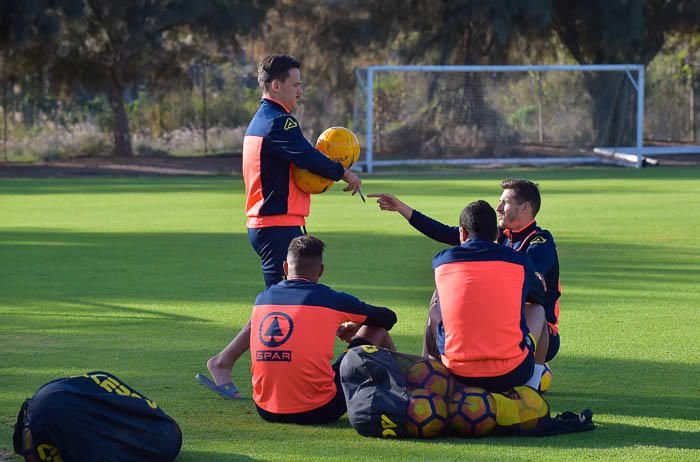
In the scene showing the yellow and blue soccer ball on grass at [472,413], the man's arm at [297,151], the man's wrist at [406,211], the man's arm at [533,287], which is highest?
the man's arm at [297,151]

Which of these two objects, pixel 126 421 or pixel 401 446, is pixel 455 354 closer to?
pixel 401 446

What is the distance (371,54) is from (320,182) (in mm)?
34483

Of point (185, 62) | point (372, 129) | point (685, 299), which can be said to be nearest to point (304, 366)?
point (685, 299)

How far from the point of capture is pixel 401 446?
225 inches

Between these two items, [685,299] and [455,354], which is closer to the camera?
[455,354]

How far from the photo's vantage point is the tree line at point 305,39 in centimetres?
3666

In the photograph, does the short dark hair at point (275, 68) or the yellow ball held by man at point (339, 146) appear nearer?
the short dark hair at point (275, 68)

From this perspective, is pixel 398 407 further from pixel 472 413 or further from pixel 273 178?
pixel 273 178

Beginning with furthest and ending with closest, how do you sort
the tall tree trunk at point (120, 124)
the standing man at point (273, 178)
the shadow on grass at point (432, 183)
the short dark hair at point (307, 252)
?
the tall tree trunk at point (120, 124) → the shadow on grass at point (432, 183) → the standing man at point (273, 178) → the short dark hair at point (307, 252)

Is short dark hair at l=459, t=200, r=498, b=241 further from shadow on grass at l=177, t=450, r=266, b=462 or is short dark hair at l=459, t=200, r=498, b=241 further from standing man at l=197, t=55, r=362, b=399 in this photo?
shadow on grass at l=177, t=450, r=266, b=462

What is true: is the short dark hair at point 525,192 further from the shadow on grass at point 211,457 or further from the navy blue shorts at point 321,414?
the shadow on grass at point 211,457

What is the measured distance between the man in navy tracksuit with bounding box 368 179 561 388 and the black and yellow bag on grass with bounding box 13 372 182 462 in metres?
2.18

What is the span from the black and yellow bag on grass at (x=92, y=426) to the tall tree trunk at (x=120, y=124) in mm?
33522

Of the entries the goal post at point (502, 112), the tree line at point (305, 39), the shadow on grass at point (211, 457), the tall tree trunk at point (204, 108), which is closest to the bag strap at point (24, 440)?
the shadow on grass at point (211, 457)
